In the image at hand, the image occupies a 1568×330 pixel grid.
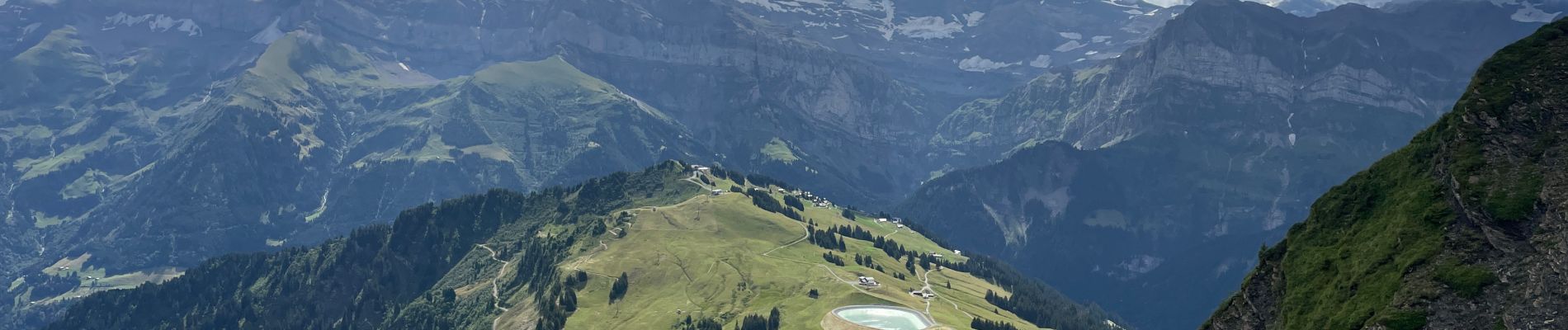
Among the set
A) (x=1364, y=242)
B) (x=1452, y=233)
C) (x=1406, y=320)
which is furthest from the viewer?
(x=1364, y=242)

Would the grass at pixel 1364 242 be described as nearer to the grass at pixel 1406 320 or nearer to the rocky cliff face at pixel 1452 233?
the rocky cliff face at pixel 1452 233

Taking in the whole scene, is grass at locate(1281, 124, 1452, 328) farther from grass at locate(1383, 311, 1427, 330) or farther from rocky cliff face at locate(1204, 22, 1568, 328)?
grass at locate(1383, 311, 1427, 330)

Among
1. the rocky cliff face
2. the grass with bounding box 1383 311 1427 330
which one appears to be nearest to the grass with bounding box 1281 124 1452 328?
the rocky cliff face

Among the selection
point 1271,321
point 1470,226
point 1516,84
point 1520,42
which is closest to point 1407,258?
point 1470,226

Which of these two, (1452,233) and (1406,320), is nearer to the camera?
(1406,320)

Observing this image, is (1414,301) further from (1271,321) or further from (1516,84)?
(1516,84)

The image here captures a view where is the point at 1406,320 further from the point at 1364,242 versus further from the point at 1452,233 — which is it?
the point at 1364,242

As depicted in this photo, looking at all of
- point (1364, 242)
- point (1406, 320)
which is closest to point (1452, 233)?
point (1364, 242)

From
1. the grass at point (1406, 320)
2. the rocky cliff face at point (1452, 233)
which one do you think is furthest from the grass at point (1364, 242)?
the grass at point (1406, 320)
